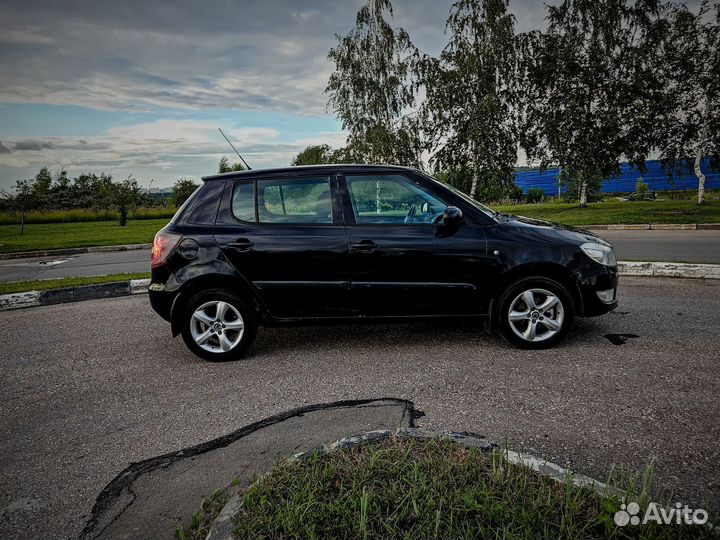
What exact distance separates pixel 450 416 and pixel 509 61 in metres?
21.6

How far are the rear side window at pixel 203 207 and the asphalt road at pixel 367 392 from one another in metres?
1.30

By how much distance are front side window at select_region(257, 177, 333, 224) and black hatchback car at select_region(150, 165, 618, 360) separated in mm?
11

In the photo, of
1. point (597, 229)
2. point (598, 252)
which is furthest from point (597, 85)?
point (598, 252)

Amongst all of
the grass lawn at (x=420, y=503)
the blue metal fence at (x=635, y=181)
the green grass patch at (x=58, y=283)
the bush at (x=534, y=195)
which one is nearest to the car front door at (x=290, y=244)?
the grass lawn at (x=420, y=503)

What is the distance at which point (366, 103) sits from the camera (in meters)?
22.2

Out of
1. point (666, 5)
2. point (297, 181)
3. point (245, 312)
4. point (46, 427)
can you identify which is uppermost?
point (666, 5)

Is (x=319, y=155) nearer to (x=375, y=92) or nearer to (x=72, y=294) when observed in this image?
(x=375, y=92)

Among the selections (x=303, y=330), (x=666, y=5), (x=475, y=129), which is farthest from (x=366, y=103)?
(x=303, y=330)

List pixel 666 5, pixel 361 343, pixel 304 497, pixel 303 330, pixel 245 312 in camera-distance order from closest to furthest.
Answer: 1. pixel 304 497
2. pixel 245 312
3. pixel 361 343
4. pixel 303 330
5. pixel 666 5

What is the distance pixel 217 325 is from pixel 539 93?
22.4 meters

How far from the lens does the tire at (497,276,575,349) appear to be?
4.02 meters

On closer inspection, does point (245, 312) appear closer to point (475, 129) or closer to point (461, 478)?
point (461, 478)

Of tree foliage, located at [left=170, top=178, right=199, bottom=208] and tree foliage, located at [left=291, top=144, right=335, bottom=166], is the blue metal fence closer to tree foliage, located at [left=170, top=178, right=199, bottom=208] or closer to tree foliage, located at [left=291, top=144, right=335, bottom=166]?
tree foliage, located at [left=291, top=144, right=335, bottom=166]

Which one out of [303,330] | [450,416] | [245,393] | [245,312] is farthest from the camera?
[303,330]
